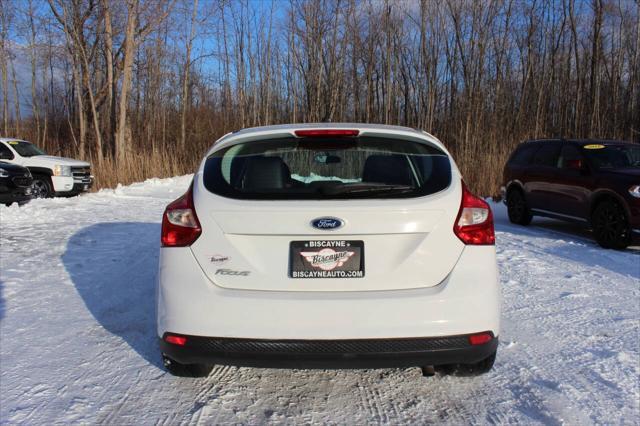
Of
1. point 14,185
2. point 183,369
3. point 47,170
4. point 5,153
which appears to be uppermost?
point 5,153

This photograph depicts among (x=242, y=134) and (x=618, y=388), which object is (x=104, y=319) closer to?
(x=242, y=134)

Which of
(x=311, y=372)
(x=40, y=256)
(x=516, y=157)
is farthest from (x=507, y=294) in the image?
(x=516, y=157)

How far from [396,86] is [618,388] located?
25779mm

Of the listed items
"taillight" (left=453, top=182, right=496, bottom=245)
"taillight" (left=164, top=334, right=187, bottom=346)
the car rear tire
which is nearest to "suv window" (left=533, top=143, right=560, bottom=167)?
"taillight" (left=453, top=182, right=496, bottom=245)

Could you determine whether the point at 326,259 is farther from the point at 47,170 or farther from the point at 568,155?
the point at 47,170

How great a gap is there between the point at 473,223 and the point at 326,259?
826 mm

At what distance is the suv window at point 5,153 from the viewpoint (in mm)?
13930

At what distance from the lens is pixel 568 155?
915 centimetres

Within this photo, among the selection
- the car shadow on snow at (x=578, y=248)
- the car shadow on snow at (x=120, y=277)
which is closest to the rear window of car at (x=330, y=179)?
the car shadow on snow at (x=120, y=277)

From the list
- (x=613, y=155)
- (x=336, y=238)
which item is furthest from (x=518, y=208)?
(x=336, y=238)

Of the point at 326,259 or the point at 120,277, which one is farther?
the point at 120,277

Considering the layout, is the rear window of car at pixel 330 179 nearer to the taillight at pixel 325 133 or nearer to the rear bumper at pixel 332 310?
the taillight at pixel 325 133

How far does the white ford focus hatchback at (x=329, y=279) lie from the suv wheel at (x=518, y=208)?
26.2 feet

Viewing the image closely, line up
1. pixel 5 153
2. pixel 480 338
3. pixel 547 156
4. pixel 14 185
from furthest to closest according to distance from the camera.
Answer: pixel 5 153 → pixel 14 185 → pixel 547 156 → pixel 480 338
